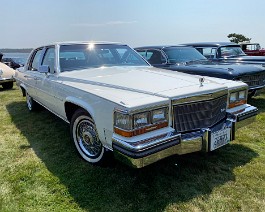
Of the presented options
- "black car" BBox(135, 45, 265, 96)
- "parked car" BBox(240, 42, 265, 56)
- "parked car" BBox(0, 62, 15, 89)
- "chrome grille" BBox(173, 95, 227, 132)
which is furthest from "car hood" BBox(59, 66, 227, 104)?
"parked car" BBox(240, 42, 265, 56)

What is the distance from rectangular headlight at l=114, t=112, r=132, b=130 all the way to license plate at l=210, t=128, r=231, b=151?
99cm

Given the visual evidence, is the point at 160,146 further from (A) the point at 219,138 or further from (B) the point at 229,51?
(B) the point at 229,51

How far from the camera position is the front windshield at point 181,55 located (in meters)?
6.33

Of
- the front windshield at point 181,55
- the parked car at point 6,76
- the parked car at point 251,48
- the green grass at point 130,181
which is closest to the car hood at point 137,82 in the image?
the green grass at point 130,181

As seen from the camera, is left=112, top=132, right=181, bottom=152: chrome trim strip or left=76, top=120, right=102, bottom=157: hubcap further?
left=76, top=120, right=102, bottom=157: hubcap

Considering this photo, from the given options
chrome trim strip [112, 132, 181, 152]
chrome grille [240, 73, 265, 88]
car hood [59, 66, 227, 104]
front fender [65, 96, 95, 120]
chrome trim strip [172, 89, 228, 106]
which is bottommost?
chrome trim strip [112, 132, 181, 152]

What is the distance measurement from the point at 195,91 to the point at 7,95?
726 cm

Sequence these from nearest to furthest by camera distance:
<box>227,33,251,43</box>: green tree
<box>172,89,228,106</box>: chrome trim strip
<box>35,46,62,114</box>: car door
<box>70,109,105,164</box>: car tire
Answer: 1. <box>172,89,228,106</box>: chrome trim strip
2. <box>70,109,105,164</box>: car tire
3. <box>35,46,62,114</box>: car door
4. <box>227,33,251,43</box>: green tree

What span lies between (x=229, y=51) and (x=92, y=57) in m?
5.69

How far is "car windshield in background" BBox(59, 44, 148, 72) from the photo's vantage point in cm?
397

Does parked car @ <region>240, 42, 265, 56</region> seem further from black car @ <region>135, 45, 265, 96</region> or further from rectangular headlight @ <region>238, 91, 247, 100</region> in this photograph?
rectangular headlight @ <region>238, 91, 247, 100</region>

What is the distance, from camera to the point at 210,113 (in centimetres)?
292

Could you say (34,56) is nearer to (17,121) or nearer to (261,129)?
(17,121)

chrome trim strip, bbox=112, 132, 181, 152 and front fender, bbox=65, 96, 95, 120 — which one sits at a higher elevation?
front fender, bbox=65, 96, 95, 120
